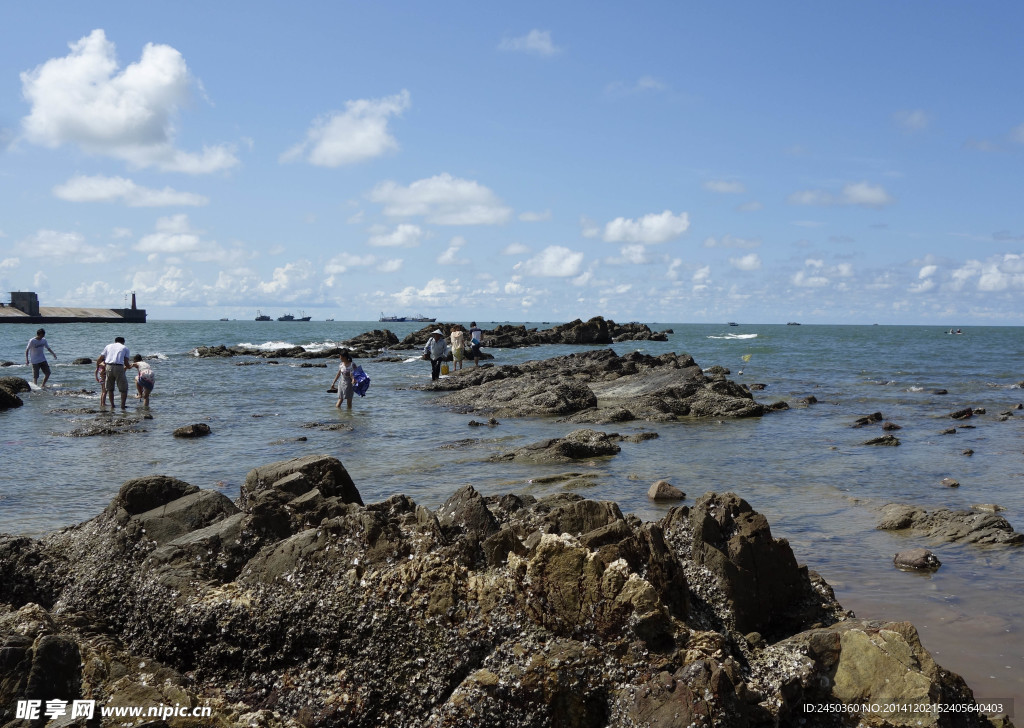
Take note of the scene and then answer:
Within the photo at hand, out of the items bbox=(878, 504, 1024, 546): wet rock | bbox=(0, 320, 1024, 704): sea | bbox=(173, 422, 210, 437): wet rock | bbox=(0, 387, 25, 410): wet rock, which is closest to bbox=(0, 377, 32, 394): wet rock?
bbox=(0, 320, 1024, 704): sea

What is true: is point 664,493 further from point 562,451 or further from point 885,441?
point 885,441

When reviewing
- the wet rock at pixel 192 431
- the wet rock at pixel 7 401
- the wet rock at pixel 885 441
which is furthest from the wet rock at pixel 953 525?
the wet rock at pixel 7 401

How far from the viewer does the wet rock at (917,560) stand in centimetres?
748

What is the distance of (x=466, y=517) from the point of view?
611cm

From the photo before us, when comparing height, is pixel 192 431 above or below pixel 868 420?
below

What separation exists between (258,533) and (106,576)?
112 centimetres

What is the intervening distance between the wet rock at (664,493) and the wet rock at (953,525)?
2.54 m

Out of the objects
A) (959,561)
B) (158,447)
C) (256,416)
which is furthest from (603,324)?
(959,561)

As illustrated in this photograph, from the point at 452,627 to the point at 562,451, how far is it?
9150 millimetres

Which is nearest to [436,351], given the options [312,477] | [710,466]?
[710,466]

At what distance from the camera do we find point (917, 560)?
24.7ft

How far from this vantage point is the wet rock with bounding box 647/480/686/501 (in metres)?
10.3

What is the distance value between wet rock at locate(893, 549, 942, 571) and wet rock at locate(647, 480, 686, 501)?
3149 mm

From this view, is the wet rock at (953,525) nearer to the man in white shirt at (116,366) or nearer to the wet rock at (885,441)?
the wet rock at (885,441)
